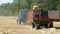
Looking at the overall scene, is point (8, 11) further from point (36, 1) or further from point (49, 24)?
point (49, 24)

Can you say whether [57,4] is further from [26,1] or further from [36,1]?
[26,1]

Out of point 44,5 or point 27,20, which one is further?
point 44,5

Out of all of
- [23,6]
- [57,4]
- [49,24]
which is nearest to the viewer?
[49,24]

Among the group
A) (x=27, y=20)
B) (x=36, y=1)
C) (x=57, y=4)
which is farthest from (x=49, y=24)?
(x=36, y=1)

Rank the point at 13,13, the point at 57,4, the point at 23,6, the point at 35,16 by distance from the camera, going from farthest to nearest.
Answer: the point at 13,13 → the point at 23,6 → the point at 57,4 → the point at 35,16

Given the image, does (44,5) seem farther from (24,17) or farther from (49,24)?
(49,24)

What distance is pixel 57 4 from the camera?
52062 millimetres

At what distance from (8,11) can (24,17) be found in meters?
46.0

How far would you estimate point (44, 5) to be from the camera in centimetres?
5322

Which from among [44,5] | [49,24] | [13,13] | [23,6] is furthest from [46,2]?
[49,24]

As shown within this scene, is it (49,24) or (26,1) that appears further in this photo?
(26,1)

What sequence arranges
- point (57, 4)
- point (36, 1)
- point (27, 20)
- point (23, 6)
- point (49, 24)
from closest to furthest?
point (49, 24), point (27, 20), point (57, 4), point (36, 1), point (23, 6)

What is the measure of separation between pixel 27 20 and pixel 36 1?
28.0 m

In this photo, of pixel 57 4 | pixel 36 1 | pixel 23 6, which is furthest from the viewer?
pixel 23 6
